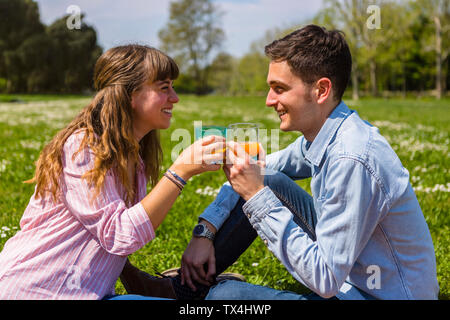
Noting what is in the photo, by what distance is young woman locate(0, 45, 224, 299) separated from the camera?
2.05 meters

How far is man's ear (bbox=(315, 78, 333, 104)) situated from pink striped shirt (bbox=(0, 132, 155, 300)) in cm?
104

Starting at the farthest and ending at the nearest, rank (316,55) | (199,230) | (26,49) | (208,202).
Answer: (26,49), (208,202), (199,230), (316,55)

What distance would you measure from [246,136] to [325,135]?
16.5 inches

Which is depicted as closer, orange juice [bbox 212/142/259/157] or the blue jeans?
orange juice [bbox 212/142/259/157]

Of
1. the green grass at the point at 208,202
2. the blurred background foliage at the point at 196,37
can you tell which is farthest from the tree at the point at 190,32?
the green grass at the point at 208,202

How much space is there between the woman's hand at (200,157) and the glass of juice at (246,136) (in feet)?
0.25

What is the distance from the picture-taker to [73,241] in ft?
6.91

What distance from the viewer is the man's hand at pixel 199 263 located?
256cm

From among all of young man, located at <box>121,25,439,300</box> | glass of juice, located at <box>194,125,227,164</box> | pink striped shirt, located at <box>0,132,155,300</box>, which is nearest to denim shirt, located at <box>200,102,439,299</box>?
young man, located at <box>121,25,439,300</box>

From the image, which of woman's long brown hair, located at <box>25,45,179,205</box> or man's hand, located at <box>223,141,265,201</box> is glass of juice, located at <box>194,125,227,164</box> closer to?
man's hand, located at <box>223,141,265,201</box>

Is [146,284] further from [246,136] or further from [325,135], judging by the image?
[325,135]

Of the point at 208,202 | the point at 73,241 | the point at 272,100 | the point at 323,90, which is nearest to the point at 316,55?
the point at 323,90

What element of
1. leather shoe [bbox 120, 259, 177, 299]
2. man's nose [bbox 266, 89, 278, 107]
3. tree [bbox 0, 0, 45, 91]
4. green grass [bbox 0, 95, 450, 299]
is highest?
tree [bbox 0, 0, 45, 91]
